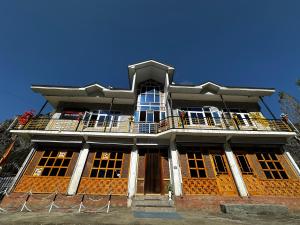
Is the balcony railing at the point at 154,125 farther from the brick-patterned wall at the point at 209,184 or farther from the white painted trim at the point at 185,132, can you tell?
the brick-patterned wall at the point at 209,184

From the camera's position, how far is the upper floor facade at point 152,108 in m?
14.0

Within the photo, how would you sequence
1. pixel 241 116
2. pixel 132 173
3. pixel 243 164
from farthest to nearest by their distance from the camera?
pixel 241 116, pixel 243 164, pixel 132 173

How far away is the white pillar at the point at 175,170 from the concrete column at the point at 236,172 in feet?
12.0

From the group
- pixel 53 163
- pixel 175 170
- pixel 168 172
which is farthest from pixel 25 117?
pixel 175 170

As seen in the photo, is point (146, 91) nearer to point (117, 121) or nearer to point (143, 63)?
point (143, 63)

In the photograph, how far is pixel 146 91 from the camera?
57.5ft

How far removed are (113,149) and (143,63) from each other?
8628 millimetres

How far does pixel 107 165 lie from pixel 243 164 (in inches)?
384

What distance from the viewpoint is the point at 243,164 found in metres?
12.5

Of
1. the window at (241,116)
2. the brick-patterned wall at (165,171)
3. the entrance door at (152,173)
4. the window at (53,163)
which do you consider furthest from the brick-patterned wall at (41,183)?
the window at (241,116)

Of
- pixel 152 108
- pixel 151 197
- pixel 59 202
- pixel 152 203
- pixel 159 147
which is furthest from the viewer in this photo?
pixel 152 108

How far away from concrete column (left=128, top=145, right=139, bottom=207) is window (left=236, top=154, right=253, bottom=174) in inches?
292

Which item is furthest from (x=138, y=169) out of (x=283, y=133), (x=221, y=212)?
(x=283, y=133)

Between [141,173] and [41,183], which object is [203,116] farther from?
[41,183]
